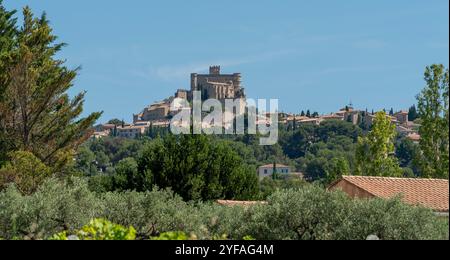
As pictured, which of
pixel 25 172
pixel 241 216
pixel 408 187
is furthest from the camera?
pixel 25 172

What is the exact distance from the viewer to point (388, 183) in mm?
30969

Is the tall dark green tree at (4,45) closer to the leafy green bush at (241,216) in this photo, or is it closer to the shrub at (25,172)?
the shrub at (25,172)

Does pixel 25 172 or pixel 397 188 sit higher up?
pixel 25 172

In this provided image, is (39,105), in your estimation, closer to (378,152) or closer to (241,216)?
(378,152)

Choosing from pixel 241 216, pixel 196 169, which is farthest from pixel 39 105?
pixel 241 216

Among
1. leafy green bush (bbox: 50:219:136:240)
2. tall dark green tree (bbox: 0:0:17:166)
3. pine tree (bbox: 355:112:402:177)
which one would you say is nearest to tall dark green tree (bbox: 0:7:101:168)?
tall dark green tree (bbox: 0:0:17:166)

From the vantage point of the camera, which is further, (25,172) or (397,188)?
(25,172)

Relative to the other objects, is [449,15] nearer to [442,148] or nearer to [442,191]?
[442,191]

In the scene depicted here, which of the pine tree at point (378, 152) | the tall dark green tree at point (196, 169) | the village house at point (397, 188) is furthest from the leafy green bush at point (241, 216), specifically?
the tall dark green tree at point (196, 169)

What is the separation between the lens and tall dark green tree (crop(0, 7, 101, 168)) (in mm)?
Answer: 39062

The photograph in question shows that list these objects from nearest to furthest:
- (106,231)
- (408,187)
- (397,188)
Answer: (106,231) → (397,188) → (408,187)

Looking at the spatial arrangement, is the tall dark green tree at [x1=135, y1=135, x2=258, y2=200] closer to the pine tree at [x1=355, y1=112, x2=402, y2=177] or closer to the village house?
the pine tree at [x1=355, y1=112, x2=402, y2=177]

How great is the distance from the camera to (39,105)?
39.6 m

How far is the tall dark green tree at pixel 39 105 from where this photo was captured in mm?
39062
